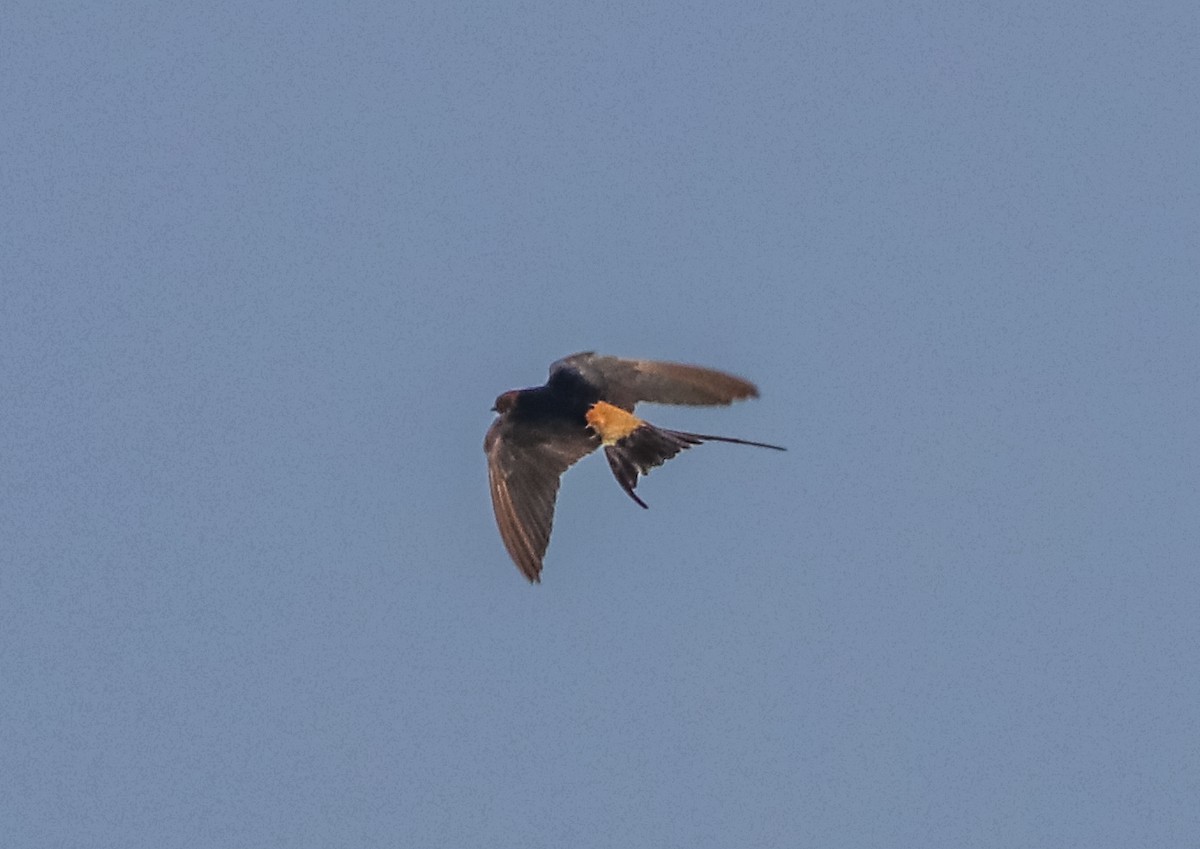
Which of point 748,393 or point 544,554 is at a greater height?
point 748,393

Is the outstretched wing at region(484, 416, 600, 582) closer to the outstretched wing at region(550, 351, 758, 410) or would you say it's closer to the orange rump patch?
the orange rump patch

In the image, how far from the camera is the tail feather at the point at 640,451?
1103 centimetres

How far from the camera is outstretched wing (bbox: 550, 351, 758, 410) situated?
424 inches

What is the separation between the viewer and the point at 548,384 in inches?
448

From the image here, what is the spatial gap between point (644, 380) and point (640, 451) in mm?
385

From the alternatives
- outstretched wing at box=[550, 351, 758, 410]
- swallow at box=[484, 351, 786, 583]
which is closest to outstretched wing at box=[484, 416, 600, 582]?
swallow at box=[484, 351, 786, 583]

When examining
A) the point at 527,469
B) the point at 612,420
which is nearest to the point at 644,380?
the point at 612,420

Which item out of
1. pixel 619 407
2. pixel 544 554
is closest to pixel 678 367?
pixel 619 407

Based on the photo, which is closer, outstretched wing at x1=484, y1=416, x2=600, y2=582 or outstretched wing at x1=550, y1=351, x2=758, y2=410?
outstretched wing at x1=550, y1=351, x2=758, y2=410

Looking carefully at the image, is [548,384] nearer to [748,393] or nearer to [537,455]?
[537,455]

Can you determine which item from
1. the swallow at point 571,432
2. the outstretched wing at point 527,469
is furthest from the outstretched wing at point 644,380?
the outstretched wing at point 527,469

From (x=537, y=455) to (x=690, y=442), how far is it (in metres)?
0.95

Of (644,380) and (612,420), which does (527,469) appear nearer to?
(612,420)

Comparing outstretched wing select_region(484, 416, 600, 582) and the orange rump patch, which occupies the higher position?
the orange rump patch
